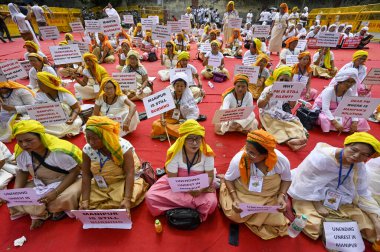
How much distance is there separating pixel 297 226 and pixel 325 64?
6014mm

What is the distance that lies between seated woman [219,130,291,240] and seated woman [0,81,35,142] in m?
3.57

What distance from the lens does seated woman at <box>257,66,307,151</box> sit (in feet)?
10.9

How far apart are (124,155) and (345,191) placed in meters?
2.30

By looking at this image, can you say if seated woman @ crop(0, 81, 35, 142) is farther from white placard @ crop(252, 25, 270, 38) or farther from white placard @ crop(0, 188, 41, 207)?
white placard @ crop(252, 25, 270, 38)

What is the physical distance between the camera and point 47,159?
2023 mm

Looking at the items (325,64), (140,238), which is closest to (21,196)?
(140,238)

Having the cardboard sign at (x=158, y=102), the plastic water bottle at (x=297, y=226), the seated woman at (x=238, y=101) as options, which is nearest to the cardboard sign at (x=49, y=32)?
the cardboard sign at (x=158, y=102)

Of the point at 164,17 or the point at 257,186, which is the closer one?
the point at 257,186

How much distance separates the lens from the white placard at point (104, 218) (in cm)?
191

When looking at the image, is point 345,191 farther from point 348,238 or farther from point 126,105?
point 126,105

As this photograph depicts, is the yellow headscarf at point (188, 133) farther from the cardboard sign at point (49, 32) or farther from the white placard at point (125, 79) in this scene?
the cardboard sign at point (49, 32)

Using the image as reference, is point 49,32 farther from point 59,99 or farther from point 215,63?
point 215,63

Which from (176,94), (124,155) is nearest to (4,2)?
(176,94)

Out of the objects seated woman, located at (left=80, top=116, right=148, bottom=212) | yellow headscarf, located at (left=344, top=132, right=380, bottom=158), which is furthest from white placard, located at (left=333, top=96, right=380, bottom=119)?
seated woman, located at (left=80, top=116, right=148, bottom=212)
